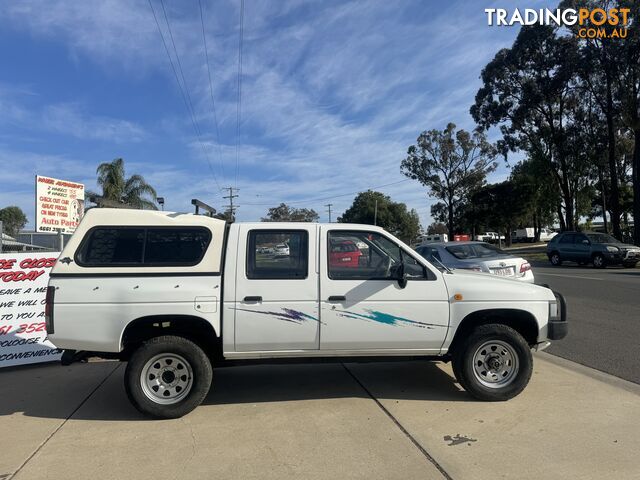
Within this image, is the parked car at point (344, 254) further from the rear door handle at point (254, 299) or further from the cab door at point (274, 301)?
the rear door handle at point (254, 299)

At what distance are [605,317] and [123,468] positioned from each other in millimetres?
9002

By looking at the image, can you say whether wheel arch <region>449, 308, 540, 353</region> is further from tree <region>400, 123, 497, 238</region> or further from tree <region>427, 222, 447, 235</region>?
tree <region>427, 222, 447, 235</region>

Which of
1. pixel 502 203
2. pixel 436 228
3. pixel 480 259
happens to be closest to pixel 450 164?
pixel 502 203

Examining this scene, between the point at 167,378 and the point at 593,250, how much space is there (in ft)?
76.5

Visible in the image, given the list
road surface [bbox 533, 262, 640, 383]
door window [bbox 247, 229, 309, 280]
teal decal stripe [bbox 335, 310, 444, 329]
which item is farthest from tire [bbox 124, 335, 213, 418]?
road surface [bbox 533, 262, 640, 383]

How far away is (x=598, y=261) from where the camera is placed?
23266 mm

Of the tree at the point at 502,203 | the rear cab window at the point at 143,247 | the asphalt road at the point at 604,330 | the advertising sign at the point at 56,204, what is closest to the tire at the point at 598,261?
the asphalt road at the point at 604,330

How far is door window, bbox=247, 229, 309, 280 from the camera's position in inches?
197

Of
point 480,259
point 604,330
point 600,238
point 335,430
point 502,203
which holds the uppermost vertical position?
point 502,203

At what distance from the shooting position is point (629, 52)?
27.6 metres

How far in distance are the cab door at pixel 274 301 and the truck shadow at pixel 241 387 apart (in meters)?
0.80

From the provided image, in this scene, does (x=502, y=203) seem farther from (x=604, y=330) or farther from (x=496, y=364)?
(x=496, y=364)

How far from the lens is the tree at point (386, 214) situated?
80.3 metres

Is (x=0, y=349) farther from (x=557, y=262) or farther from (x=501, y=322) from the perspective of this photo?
(x=557, y=262)
